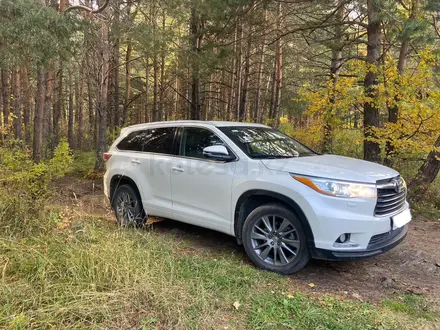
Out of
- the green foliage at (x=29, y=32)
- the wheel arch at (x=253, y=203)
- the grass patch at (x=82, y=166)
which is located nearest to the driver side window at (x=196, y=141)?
the wheel arch at (x=253, y=203)

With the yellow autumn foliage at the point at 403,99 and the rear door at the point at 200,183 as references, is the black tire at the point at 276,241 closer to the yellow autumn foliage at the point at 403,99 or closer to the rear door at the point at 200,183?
the rear door at the point at 200,183

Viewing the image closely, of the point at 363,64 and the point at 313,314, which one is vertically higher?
the point at 363,64

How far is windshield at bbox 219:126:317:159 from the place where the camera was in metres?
4.39

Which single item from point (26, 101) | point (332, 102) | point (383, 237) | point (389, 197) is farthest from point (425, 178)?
point (26, 101)

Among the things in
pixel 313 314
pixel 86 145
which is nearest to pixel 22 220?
pixel 313 314

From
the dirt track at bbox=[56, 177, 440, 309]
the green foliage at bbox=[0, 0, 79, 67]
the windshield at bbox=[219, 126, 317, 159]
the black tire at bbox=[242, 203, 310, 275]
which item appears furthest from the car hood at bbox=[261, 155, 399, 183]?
the green foliage at bbox=[0, 0, 79, 67]

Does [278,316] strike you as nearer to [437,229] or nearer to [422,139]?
[437,229]

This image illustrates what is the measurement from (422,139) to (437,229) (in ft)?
6.33

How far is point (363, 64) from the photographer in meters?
7.14

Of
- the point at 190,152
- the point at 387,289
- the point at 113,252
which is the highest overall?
the point at 190,152

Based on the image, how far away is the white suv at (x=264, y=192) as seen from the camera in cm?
348

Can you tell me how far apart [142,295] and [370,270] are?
2847 mm

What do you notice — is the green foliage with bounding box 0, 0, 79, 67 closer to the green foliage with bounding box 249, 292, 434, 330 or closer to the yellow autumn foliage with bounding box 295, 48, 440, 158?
the yellow autumn foliage with bounding box 295, 48, 440, 158

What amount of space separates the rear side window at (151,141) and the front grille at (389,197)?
9.80ft
